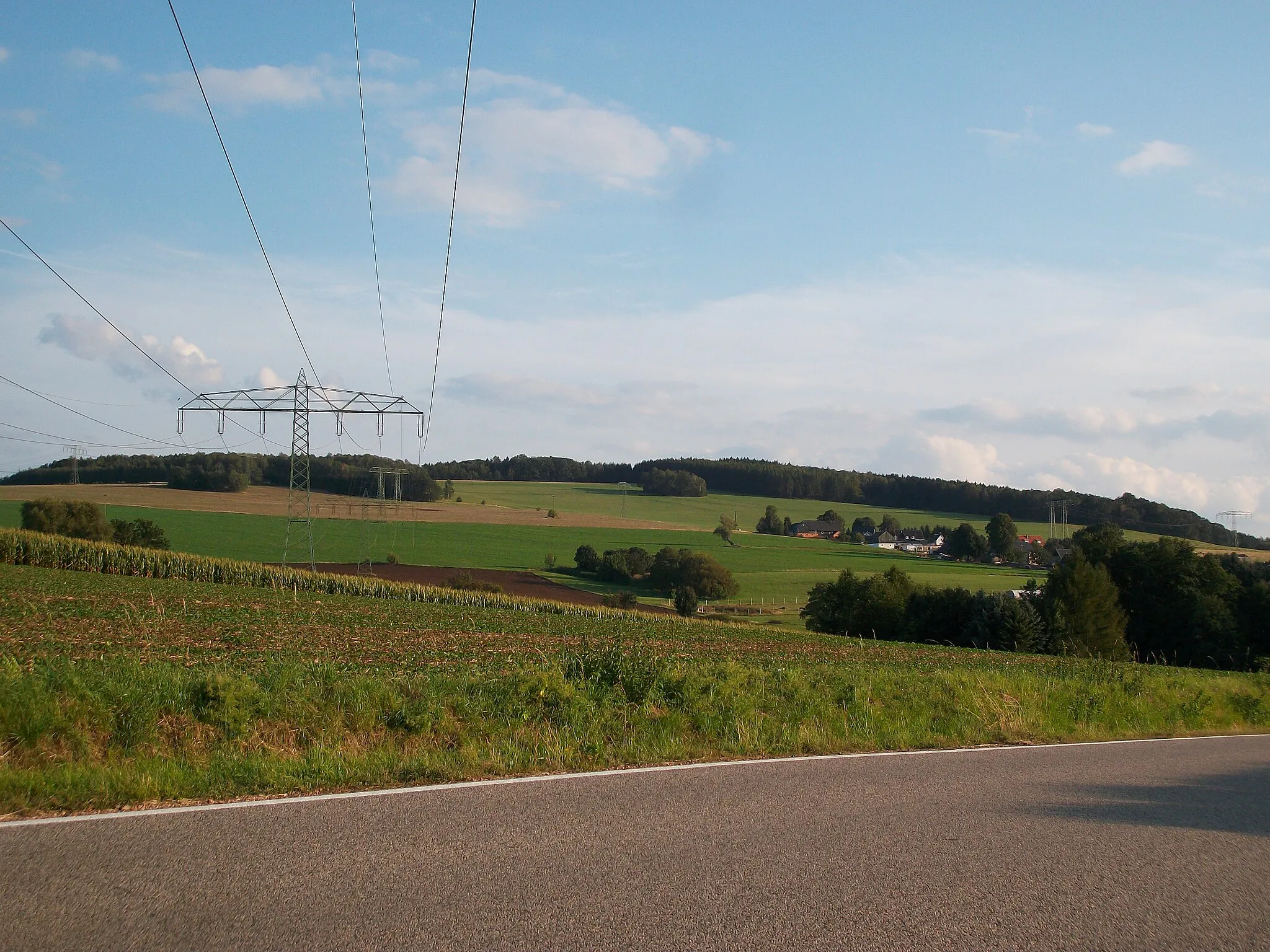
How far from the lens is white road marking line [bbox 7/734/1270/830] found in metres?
6.61

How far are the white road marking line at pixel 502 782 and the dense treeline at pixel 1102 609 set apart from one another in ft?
151

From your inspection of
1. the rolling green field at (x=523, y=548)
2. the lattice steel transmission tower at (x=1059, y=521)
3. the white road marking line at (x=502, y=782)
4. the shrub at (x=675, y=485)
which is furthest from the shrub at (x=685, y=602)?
the shrub at (x=675, y=485)

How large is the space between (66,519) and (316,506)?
21.5 metres

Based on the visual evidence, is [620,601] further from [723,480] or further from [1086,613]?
[723,480]

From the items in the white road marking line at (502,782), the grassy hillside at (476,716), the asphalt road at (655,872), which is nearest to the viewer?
the asphalt road at (655,872)

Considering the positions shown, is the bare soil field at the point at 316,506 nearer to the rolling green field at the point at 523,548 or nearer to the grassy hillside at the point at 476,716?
the rolling green field at the point at 523,548

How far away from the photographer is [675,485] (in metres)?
148

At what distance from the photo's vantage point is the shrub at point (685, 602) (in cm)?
7250

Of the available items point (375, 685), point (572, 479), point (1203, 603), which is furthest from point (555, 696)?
point (572, 479)

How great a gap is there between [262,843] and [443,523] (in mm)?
97766

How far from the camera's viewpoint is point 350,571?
232 ft

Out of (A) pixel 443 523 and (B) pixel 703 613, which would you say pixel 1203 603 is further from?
(A) pixel 443 523

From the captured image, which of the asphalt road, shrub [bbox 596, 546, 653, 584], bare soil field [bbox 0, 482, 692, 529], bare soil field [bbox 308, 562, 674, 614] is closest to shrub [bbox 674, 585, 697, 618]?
bare soil field [bbox 308, 562, 674, 614]

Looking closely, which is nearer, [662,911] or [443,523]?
[662,911]
